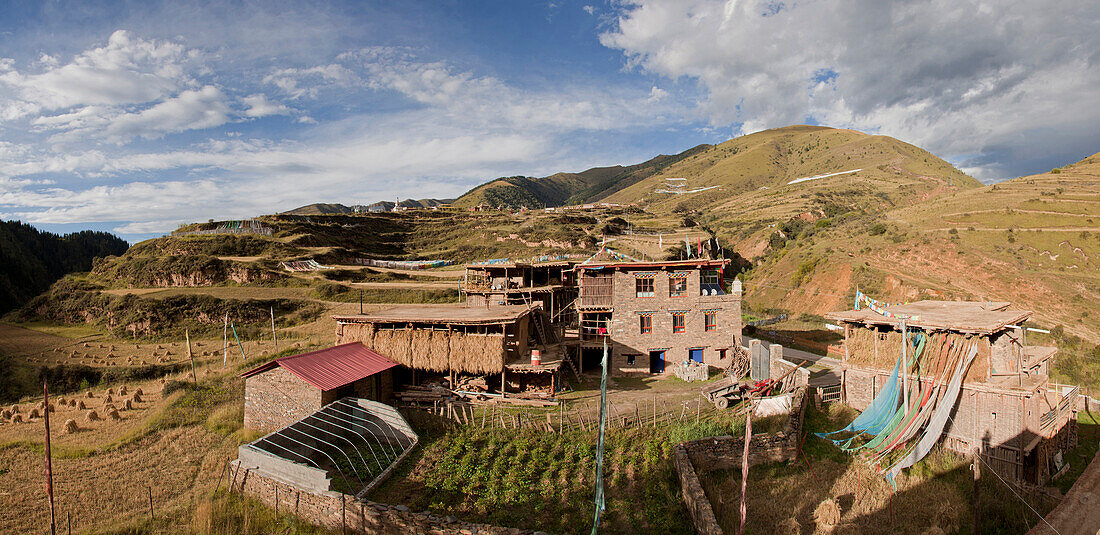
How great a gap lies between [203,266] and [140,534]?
52342 millimetres

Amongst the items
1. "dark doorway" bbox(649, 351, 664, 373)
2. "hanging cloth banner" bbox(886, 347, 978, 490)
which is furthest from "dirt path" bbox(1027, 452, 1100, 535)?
"dark doorway" bbox(649, 351, 664, 373)

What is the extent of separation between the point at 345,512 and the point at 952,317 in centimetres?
2175

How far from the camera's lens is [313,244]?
226 feet

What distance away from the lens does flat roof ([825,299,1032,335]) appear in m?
15.4

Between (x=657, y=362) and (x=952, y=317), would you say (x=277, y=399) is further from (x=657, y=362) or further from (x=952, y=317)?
Result: (x=952, y=317)

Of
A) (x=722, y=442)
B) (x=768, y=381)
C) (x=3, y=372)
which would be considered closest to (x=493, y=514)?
(x=722, y=442)

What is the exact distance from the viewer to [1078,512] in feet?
41.1

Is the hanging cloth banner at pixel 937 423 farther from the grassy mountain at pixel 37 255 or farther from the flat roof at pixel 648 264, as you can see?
the grassy mountain at pixel 37 255

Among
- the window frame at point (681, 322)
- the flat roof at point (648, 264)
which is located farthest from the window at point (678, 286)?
the window frame at point (681, 322)

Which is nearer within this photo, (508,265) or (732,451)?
(732,451)

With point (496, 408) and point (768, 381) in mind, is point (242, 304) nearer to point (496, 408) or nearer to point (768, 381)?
point (496, 408)

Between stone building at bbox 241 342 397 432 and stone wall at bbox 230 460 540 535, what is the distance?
3.75 metres

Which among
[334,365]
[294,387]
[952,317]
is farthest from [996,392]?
[294,387]

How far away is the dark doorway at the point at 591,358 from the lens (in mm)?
27552
